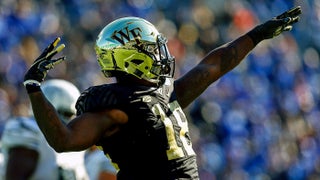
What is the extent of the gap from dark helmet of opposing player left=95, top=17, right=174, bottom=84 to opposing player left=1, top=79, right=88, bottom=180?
99cm

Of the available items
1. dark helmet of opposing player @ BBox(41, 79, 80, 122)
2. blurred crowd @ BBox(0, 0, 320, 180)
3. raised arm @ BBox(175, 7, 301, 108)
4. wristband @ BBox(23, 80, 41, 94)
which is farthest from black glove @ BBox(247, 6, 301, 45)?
blurred crowd @ BBox(0, 0, 320, 180)

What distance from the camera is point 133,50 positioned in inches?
184

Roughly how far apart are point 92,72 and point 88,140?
24.7ft

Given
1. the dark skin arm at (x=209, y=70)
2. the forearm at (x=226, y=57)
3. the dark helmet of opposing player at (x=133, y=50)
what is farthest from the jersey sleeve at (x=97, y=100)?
the forearm at (x=226, y=57)

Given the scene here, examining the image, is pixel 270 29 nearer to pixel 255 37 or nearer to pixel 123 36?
pixel 255 37

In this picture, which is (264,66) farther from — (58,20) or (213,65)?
(213,65)

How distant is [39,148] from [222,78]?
26.0 feet

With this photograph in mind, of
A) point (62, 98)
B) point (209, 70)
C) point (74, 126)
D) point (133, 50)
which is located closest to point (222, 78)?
point (62, 98)

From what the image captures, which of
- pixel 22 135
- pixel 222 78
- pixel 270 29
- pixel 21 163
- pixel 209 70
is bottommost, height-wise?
pixel 222 78

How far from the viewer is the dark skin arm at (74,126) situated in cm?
420

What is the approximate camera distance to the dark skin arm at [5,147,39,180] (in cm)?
539

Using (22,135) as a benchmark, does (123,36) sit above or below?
above

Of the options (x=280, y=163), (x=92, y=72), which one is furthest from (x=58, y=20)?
(x=280, y=163)

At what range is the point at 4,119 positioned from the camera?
1026 cm
